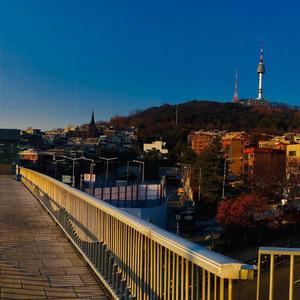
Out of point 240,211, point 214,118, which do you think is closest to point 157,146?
point 214,118

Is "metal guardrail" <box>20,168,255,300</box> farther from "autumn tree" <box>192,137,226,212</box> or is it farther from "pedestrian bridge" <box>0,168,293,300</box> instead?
"autumn tree" <box>192,137,226,212</box>

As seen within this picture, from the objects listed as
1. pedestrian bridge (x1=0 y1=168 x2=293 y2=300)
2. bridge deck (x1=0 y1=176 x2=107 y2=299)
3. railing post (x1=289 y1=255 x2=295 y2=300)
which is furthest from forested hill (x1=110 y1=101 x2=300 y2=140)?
railing post (x1=289 y1=255 x2=295 y2=300)

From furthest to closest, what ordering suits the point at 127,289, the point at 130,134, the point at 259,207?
the point at 130,134, the point at 259,207, the point at 127,289

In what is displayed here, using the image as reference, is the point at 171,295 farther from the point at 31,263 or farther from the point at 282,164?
the point at 282,164

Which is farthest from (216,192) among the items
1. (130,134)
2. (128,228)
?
(130,134)

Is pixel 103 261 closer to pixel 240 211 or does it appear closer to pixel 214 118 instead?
pixel 240 211

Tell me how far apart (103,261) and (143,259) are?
4.67ft

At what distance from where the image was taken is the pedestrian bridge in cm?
242

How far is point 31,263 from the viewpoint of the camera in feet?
18.6

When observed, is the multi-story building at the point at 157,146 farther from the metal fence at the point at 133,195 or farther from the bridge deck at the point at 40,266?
the bridge deck at the point at 40,266

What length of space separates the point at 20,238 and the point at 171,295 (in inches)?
192

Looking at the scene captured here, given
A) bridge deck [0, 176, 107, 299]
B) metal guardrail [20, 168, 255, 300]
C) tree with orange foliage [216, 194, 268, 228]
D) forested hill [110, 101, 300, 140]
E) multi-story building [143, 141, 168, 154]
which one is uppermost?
forested hill [110, 101, 300, 140]

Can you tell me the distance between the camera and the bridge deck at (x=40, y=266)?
4.59 metres

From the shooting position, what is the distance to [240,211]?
1345 inches
